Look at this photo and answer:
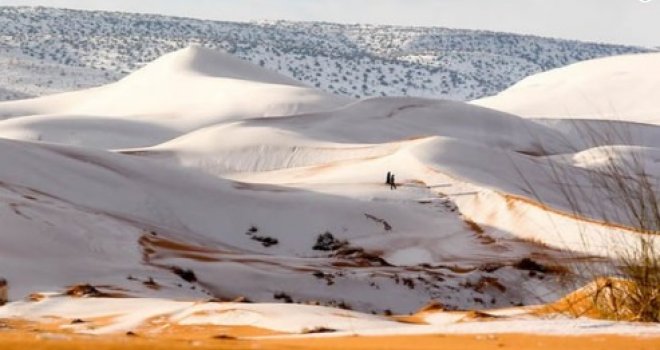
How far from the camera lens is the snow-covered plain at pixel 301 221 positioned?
43.5ft

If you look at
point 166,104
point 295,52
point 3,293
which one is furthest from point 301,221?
point 295,52

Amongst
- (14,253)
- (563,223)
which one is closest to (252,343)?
(14,253)

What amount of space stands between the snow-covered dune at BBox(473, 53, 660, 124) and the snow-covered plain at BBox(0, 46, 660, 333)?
89.0 feet

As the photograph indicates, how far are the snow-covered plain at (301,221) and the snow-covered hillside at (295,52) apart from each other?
216 feet

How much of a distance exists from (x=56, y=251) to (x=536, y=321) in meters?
8.84

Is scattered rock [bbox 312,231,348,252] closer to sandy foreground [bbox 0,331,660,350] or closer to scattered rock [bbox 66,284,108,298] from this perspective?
scattered rock [bbox 66,284,108,298]

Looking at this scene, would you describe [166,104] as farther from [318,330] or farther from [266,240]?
[318,330]

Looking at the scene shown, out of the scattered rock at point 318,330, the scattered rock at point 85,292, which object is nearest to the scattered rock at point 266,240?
the scattered rock at point 85,292

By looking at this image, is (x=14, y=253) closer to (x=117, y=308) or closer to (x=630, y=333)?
(x=117, y=308)

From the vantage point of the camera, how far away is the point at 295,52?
130 meters

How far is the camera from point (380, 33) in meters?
164

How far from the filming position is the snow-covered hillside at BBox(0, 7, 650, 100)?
113 metres

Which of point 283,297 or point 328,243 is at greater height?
point 328,243

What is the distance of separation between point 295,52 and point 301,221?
10921cm
